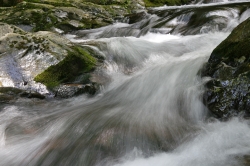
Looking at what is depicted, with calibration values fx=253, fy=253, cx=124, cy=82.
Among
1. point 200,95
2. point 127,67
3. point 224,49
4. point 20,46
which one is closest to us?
point 200,95

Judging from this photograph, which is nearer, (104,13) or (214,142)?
(214,142)

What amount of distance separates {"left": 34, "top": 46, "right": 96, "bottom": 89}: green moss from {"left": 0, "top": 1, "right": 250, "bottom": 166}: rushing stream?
17.1 inches

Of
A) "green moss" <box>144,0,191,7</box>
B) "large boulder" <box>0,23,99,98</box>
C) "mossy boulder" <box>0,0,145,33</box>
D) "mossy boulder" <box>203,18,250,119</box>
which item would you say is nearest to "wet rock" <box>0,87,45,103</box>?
"large boulder" <box>0,23,99,98</box>

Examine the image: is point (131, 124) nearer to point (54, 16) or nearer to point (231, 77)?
point (231, 77)

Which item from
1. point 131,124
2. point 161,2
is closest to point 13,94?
point 131,124

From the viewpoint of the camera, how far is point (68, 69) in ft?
23.2

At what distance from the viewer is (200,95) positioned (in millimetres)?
5270

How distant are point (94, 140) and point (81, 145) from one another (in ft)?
0.78

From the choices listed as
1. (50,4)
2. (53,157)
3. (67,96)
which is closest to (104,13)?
(50,4)

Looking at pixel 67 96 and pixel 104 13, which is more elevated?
pixel 104 13

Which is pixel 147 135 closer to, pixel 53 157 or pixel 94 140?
pixel 94 140

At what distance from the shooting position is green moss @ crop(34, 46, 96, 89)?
6.75 m

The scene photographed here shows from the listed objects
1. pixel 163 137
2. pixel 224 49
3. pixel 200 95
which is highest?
pixel 224 49

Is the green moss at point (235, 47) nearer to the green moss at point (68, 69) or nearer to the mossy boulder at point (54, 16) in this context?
the green moss at point (68, 69)
